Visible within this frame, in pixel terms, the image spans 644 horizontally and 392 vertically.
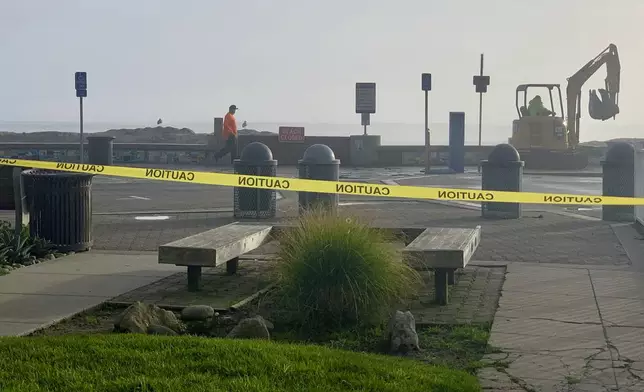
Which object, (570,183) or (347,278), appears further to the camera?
(570,183)

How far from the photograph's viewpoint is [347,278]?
745cm

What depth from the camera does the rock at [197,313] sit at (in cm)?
775

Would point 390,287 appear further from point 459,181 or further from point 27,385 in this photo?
point 459,181

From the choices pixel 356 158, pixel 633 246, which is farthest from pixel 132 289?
pixel 356 158

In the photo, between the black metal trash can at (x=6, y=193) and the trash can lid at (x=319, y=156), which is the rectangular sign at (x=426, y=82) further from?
the black metal trash can at (x=6, y=193)

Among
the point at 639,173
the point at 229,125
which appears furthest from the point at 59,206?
the point at 229,125

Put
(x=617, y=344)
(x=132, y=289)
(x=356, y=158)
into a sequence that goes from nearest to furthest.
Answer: (x=617, y=344)
(x=132, y=289)
(x=356, y=158)

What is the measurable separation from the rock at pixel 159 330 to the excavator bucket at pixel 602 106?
30685 mm

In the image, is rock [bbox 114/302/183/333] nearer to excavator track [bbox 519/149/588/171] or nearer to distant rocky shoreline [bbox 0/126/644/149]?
excavator track [bbox 519/149/588/171]

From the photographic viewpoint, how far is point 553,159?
109 feet

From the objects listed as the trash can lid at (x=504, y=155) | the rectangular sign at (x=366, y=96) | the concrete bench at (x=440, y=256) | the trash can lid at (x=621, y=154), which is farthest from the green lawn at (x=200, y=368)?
the rectangular sign at (x=366, y=96)

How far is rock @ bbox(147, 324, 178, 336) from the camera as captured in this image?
7.02 metres

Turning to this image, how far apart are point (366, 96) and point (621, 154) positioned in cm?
1559

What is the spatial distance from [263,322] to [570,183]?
19851 millimetres
